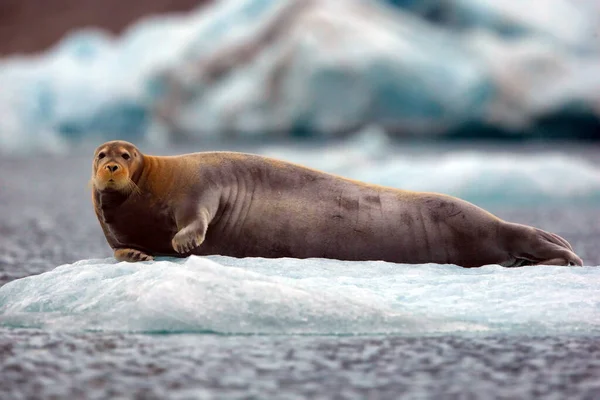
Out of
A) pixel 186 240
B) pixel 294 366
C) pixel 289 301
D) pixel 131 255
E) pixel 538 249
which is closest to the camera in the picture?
pixel 294 366

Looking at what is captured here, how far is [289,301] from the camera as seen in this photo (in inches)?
125

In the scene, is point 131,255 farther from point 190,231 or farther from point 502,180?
point 502,180

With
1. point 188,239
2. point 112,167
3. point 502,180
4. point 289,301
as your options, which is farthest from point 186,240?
point 502,180

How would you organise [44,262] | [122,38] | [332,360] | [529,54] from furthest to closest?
[122,38]
[529,54]
[44,262]
[332,360]

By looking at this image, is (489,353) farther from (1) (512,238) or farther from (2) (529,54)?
(2) (529,54)

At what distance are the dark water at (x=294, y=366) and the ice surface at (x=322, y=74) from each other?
1470 centimetres

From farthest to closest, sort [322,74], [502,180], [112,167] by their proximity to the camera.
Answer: [322,74], [502,180], [112,167]

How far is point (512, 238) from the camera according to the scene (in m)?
4.11

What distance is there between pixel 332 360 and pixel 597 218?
562cm

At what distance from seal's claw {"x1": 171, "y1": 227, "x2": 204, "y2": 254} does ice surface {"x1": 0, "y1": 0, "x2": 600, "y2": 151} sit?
1399cm

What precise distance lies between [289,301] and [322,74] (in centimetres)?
1474

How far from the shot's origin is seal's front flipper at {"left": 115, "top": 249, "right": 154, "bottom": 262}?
12.8ft

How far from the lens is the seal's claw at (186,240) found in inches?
145

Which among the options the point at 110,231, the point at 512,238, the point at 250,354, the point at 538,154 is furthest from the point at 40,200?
the point at 538,154
